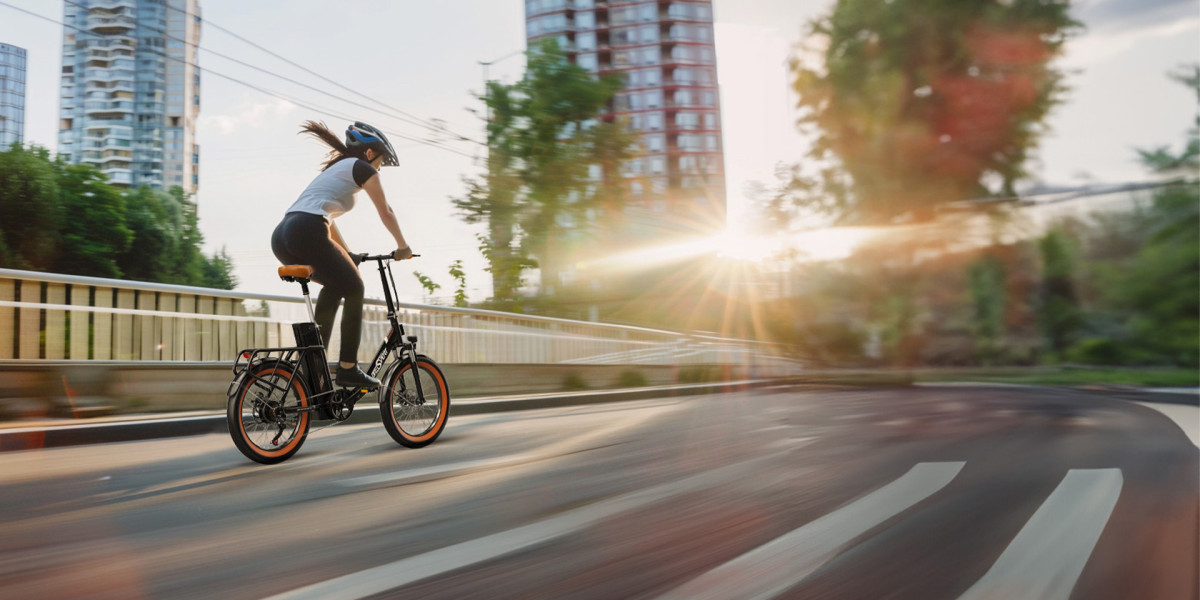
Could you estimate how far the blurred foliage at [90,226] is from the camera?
40.7 m

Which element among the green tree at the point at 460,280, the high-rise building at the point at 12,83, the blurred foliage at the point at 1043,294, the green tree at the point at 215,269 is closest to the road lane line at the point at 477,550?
the blurred foliage at the point at 1043,294

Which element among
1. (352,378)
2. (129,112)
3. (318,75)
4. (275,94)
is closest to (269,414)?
(352,378)

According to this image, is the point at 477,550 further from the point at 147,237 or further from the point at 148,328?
the point at 147,237

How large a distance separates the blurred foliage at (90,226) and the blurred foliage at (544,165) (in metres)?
15.4

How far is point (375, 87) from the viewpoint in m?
7.46

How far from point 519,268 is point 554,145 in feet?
14.9

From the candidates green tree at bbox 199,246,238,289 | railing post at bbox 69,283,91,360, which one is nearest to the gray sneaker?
railing post at bbox 69,283,91,360

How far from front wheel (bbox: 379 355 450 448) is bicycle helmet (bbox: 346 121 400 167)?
1.28 m

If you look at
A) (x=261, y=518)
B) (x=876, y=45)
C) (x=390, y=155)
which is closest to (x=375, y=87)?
(x=390, y=155)

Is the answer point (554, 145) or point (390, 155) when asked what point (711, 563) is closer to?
point (390, 155)

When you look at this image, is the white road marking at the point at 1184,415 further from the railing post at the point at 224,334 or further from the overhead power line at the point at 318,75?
the railing post at the point at 224,334

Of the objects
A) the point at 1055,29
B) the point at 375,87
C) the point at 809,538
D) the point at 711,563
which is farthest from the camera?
the point at 375,87

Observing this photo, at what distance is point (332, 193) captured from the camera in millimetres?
4516

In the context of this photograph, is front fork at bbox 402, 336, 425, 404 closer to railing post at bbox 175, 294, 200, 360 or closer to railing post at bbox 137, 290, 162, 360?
railing post at bbox 137, 290, 162, 360
